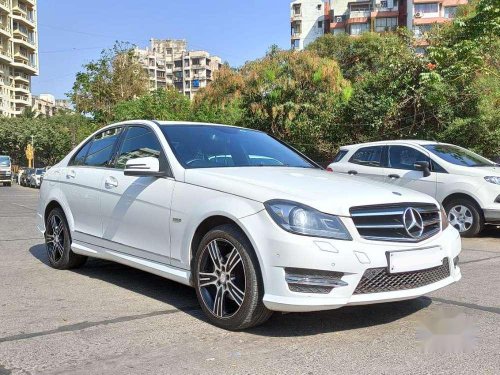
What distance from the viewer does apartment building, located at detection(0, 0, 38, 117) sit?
91375mm

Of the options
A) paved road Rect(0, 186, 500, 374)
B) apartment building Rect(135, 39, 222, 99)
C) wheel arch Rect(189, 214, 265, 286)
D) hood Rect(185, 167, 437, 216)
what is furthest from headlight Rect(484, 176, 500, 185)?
apartment building Rect(135, 39, 222, 99)

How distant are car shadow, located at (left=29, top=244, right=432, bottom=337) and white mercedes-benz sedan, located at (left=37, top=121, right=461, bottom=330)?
32 cm

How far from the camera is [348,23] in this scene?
7819cm

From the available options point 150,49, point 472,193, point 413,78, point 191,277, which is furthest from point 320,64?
point 150,49

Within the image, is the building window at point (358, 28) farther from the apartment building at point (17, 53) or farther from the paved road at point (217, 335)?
the paved road at point (217, 335)

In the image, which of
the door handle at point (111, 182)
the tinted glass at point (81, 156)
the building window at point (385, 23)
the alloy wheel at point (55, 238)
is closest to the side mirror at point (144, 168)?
the door handle at point (111, 182)

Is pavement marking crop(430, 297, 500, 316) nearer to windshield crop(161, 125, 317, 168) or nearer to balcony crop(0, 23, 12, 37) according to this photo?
windshield crop(161, 125, 317, 168)

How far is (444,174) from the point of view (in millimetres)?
9453

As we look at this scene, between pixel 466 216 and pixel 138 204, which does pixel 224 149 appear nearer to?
pixel 138 204

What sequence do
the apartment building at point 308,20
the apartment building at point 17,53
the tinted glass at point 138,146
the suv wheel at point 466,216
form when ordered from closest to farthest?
the tinted glass at point 138,146
the suv wheel at point 466,216
the apartment building at point 308,20
the apartment building at point 17,53

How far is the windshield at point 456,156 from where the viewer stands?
9.66 m

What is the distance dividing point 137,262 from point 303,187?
1.82 metres

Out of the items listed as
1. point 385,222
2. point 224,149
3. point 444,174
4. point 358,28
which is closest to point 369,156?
point 444,174

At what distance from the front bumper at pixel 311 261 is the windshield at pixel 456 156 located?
20.8 ft
